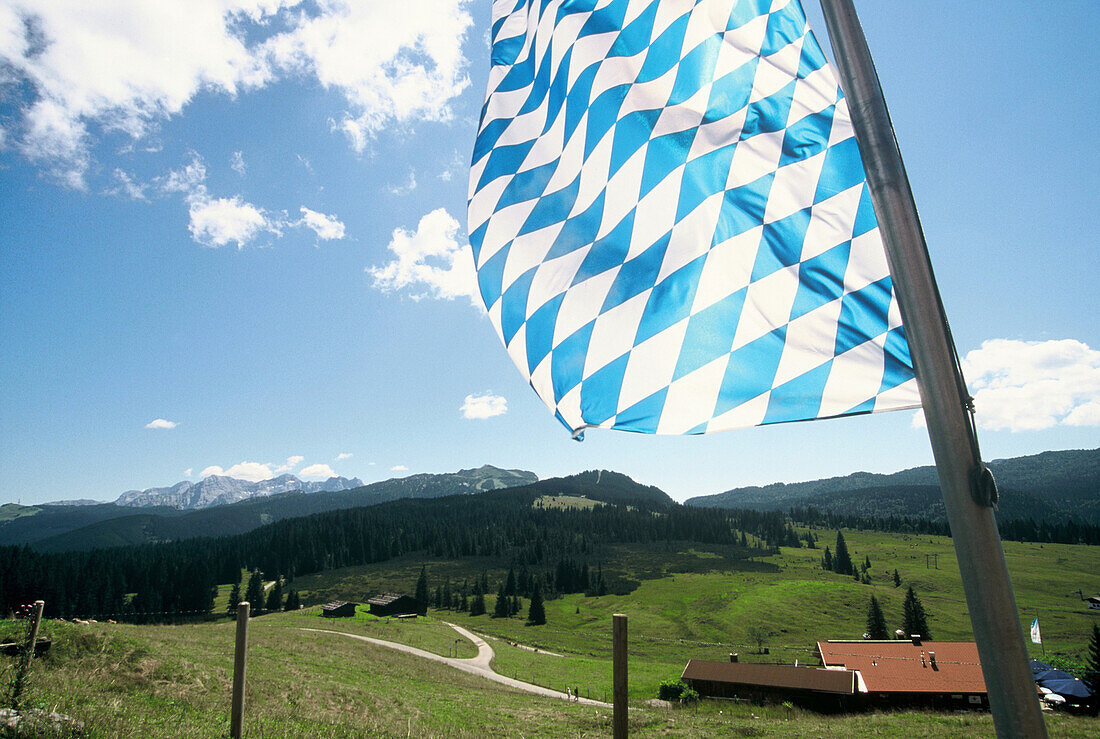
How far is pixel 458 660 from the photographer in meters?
57.6

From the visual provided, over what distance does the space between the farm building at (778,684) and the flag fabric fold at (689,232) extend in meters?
44.3

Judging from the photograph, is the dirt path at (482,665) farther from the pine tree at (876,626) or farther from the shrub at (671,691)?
the pine tree at (876,626)

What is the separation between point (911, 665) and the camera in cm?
4188

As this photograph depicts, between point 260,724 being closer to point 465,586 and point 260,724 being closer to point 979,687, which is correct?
point 979,687

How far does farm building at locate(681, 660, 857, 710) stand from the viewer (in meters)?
37.9

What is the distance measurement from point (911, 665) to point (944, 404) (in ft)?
170

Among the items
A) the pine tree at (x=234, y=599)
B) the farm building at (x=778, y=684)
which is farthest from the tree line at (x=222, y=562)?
the farm building at (x=778, y=684)

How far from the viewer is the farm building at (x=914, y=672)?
3712cm

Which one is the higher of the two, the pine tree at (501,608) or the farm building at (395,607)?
the farm building at (395,607)

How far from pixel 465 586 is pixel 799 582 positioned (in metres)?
79.5

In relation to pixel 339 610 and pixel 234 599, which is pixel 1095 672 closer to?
pixel 339 610

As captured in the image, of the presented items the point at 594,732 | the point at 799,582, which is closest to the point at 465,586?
the point at 799,582

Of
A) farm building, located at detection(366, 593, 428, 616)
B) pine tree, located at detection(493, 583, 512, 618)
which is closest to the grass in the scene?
farm building, located at detection(366, 593, 428, 616)

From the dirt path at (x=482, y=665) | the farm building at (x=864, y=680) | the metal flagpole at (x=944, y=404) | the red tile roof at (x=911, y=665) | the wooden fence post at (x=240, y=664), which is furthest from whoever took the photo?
the dirt path at (x=482, y=665)
